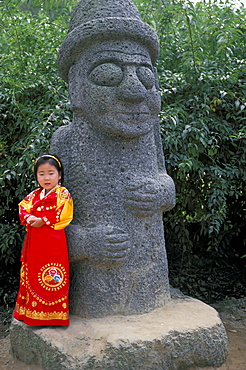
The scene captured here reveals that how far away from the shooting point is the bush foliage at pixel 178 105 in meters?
3.20

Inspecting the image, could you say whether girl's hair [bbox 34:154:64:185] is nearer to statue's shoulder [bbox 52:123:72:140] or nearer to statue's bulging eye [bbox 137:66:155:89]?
statue's shoulder [bbox 52:123:72:140]

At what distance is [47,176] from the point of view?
2.27m

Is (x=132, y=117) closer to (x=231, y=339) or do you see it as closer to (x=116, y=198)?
(x=116, y=198)

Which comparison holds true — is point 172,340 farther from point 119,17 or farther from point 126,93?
point 119,17

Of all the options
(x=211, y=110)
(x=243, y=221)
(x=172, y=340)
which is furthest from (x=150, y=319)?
(x=243, y=221)

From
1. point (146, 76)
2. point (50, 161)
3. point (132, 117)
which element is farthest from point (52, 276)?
point (146, 76)

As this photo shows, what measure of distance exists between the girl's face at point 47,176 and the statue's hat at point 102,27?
2.21 feet

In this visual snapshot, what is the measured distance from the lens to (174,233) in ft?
13.7

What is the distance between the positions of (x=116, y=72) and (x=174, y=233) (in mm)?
2276

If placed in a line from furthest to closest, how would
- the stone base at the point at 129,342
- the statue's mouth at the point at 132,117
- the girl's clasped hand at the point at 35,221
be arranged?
→ the statue's mouth at the point at 132,117
the girl's clasped hand at the point at 35,221
the stone base at the point at 129,342

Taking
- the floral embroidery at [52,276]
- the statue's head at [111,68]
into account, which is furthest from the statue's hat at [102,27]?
the floral embroidery at [52,276]

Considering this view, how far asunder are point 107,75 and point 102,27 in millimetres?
266

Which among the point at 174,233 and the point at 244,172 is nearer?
the point at 244,172

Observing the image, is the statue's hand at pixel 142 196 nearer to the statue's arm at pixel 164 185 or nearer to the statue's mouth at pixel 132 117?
the statue's arm at pixel 164 185
